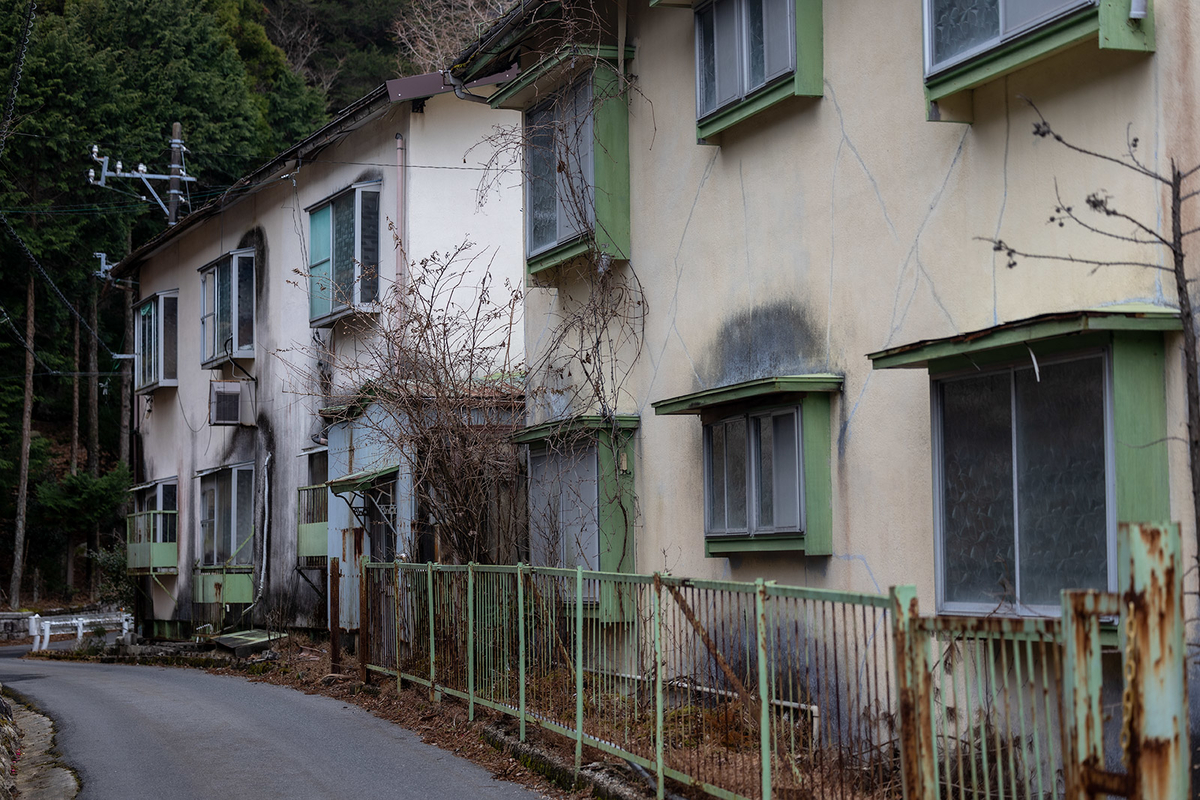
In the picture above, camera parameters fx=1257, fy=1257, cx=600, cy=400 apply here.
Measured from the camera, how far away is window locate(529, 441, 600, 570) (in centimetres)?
1291

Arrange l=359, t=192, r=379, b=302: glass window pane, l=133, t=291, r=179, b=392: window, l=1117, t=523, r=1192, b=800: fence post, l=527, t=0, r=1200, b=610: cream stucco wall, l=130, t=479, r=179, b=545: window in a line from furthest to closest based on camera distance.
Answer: l=133, t=291, r=179, b=392: window, l=130, t=479, r=179, b=545: window, l=359, t=192, r=379, b=302: glass window pane, l=527, t=0, r=1200, b=610: cream stucco wall, l=1117, t=523, r=1192, b=800: fence post

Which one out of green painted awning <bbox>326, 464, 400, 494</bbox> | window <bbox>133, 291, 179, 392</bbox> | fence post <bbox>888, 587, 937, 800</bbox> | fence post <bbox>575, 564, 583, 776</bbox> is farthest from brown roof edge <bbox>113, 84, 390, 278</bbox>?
fence post <bbox>888, 587, 937, 800</bbox>

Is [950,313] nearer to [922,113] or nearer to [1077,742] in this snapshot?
[922,113]

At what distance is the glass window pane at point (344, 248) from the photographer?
752 inches

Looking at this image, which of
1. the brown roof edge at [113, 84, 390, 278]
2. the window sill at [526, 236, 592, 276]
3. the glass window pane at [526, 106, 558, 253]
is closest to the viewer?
the window sill at [526, 236, 592, 276]

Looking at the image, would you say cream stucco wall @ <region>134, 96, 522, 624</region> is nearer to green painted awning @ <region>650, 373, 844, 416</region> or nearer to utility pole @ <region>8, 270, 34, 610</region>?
utility pole @ <region>8, 270, 34, 610</region>

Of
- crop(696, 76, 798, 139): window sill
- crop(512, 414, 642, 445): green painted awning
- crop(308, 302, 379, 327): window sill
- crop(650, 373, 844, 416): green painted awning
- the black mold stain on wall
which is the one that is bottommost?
crop(512, 414, 642, 445): green painted awning

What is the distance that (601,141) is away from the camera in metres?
12.9

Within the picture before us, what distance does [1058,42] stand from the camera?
722 centimetres

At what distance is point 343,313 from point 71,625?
1636 cm

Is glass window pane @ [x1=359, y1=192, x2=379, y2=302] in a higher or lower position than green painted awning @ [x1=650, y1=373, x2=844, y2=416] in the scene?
higher

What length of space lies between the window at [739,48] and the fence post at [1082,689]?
21.3 ft

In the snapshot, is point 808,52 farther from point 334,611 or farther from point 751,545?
point 334,611

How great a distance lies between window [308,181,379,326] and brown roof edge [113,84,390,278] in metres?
0.96
